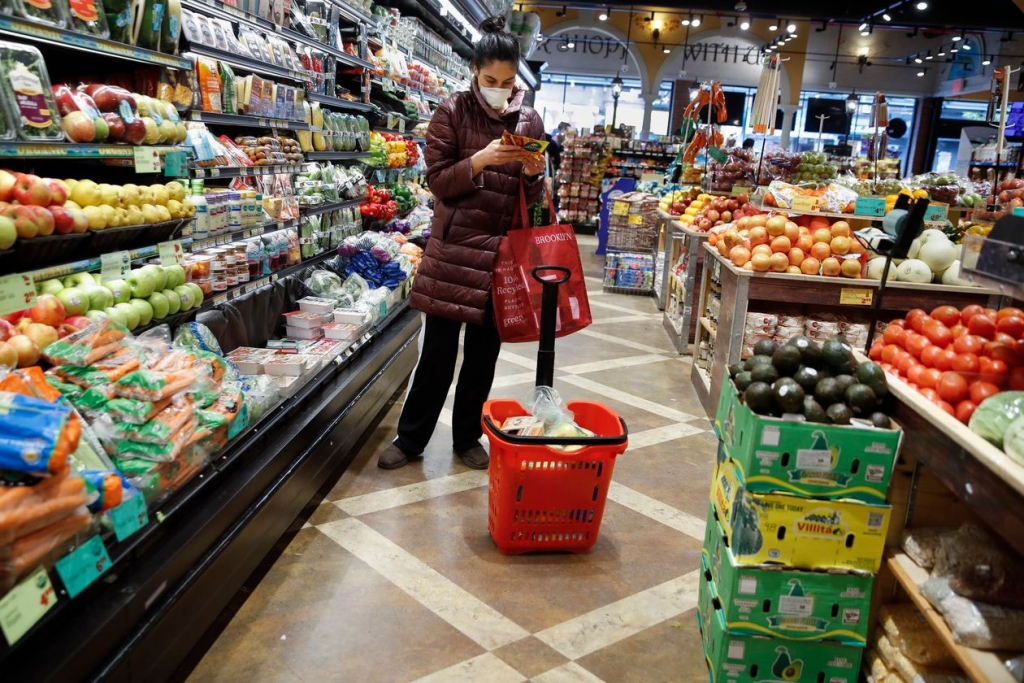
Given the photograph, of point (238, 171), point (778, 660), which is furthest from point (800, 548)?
point (238, 171)

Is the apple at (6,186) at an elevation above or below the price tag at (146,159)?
below

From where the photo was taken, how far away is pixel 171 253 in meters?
2.79

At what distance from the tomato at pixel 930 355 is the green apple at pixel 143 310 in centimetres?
245

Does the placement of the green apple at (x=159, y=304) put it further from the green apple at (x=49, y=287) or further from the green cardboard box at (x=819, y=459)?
the green cardboard box at (x=819, y=459)

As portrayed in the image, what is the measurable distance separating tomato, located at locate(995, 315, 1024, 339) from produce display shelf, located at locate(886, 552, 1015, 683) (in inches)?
26.0

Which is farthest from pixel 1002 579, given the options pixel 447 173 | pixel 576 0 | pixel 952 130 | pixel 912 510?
pixel 952 130

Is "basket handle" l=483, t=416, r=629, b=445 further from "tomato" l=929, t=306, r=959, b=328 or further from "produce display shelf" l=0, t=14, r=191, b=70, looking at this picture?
"produce display shelf" l=0, t=14, r=191, b=70

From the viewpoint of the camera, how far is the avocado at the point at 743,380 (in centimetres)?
212

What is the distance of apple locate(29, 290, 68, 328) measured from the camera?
2195 mm

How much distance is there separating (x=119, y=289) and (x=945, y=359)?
2500mm

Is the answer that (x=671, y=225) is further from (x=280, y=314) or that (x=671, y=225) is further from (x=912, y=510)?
(x=912, y=510)

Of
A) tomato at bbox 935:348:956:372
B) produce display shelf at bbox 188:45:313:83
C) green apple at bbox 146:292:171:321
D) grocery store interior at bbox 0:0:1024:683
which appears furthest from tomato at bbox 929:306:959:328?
produce display shelf at bbox 188:45:313:83

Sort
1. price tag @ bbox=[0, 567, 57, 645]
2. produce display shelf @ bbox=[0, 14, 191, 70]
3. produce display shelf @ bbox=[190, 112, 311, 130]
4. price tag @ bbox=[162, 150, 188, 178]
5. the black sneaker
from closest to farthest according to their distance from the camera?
price tag @ bbox=[0, 567, 57, 645] → produce display shelf @ bbox=[0, 14, 191, 70] → price tag @ bbox=[162, 150, 188, 178] → produce display shelf @ bbox=[190, 112, 311, 130] → the black sneaker

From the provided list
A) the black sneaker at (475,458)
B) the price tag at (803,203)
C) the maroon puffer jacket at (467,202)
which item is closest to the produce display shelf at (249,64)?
the maroon puffer jacket at (467,202)
